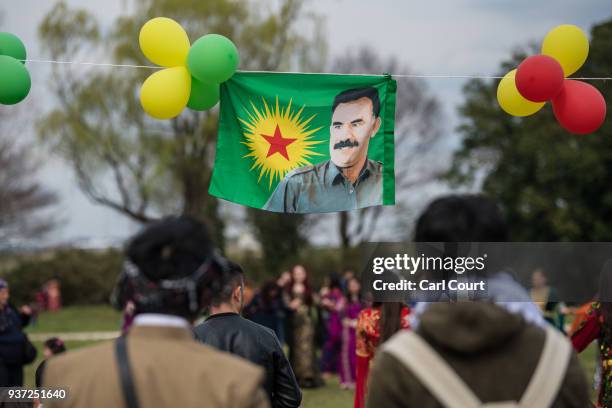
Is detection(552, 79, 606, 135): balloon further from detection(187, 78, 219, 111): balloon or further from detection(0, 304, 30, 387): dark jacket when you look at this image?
detection(0, 304, 30, 387): dark jacket

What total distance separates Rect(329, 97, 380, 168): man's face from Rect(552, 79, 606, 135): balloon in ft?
4.97

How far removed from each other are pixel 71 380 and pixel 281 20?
32.3 m

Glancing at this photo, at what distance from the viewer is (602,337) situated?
636cm

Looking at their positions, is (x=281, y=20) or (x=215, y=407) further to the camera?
(x=281, y=20)

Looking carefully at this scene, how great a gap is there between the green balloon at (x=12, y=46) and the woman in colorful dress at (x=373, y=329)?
3.53 metres

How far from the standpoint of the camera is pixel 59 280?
36250 millimetres

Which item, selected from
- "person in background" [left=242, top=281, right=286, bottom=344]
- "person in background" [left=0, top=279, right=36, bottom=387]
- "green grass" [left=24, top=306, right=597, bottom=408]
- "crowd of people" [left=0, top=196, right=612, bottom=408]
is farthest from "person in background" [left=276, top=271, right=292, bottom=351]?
"crowd of people" [left=0, top=196, right=612, bottom=408]

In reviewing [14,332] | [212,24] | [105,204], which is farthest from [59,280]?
[14,332]

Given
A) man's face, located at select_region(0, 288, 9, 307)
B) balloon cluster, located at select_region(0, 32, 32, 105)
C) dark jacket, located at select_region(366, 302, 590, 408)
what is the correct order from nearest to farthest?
dark jacket, located at select_region(366, 302, 590, 408), balloon cluster, located at select_region(0, 32, 32, 105), man's face, located at select_region(0, 288, 9, 307)

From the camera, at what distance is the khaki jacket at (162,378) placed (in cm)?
249

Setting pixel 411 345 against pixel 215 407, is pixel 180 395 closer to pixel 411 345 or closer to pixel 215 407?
pixel 215 407

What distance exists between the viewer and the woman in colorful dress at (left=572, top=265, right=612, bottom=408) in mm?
6230

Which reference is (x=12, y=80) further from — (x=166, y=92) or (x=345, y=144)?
(x=345, y=144)

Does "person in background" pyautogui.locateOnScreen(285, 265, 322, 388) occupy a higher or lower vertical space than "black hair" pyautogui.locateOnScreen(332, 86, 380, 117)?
lower
